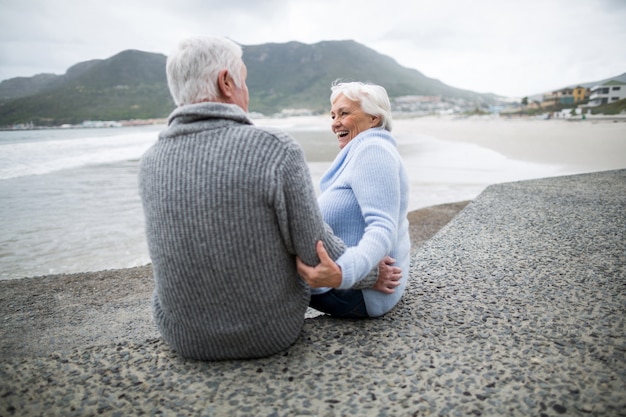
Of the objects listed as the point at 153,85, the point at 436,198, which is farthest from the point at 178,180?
the point at 153,85

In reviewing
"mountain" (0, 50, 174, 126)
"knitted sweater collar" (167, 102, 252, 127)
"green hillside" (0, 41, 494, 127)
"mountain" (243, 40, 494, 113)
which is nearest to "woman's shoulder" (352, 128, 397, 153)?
"knitted sweater collar" (167, 102, 252, 127)

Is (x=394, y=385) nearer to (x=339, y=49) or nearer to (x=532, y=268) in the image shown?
(x=532, y=268)

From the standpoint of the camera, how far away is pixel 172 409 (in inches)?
58.8

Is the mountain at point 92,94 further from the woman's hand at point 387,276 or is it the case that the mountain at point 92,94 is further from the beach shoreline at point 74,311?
the woman's hand at point 387,276

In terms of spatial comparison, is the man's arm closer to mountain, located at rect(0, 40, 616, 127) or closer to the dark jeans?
the dark jeans

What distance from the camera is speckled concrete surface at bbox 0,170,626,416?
4.94 feet

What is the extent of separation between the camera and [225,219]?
4.41 feet

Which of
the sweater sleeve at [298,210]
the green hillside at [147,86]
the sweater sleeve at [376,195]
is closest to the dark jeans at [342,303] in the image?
the sweater sleeve at [376,195]

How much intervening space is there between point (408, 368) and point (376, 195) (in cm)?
85

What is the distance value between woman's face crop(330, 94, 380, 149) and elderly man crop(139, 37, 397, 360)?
0.82 metres

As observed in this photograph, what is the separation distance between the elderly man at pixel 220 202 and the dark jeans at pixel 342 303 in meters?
0.56

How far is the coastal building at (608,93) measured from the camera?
49.6m

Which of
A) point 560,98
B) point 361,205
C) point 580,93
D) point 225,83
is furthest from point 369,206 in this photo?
point 560,98

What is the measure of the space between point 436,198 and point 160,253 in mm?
9366
